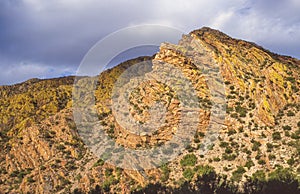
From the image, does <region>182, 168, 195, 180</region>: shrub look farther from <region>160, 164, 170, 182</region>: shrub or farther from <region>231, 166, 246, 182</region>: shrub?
<region>231, 166, 246, 182</region>: shrub

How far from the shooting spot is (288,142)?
38.5m

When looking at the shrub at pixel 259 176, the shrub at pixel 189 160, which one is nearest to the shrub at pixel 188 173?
the shrub at pixel 189 160

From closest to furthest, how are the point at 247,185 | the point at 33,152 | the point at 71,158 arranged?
the point at 247,185
the point at 71,158
the point at 33,152

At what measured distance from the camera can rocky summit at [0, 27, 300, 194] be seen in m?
36.4

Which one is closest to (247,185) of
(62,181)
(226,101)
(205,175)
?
(205,175)

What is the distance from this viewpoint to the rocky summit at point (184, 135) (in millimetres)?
36438

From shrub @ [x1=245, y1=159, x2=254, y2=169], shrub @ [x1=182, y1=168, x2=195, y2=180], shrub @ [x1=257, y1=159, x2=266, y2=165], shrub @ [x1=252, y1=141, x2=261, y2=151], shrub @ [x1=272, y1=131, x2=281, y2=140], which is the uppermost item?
shrub @ [x1=272, y1=131, x2=281, y2=140]

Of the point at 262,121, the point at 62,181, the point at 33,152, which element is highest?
the point at 262,121

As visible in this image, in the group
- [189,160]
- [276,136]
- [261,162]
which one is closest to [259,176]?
[261,162]

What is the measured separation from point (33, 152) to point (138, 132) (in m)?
19.3

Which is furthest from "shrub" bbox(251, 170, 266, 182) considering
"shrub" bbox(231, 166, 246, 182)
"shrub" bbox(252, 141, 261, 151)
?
"shrub" bbox(252, 141, 261, 151)

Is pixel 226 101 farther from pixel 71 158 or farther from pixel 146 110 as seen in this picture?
pixel 71 158

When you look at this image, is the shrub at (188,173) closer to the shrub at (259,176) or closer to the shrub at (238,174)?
the shrub at (238,174)

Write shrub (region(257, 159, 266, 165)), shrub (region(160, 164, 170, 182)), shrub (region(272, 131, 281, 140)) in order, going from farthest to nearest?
shrub (region(272, 131, 281, 140))
shrub (region(160, 164, 170, 182))
shrub (region(257, 159, 266, 165))
